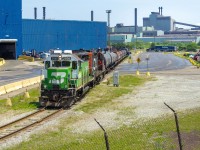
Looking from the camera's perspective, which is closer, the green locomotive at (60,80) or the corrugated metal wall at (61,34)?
the green locomotive at (60,80)

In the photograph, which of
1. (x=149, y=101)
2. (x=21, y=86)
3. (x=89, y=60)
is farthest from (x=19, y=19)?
(x=149, y=101)

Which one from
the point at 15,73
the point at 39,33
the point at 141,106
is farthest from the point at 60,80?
the point at 39,33

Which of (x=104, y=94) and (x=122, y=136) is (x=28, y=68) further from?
(x=122, y=136)

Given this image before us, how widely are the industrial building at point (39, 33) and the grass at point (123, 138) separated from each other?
65.0 meters

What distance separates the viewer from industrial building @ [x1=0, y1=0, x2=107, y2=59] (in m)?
82.4

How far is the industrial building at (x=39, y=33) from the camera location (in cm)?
8244

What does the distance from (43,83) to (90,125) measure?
6.73m

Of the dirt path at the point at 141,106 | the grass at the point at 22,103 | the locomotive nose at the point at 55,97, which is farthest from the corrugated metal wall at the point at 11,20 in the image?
the locomotive nose at the point at 55,97

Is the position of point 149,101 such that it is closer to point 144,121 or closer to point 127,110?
point 127,110

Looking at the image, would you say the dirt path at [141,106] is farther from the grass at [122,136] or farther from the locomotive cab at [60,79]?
the locomotive cab at [60,79]

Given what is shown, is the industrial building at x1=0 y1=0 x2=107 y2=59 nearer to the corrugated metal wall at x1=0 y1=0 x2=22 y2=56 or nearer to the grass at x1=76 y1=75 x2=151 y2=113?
the corrugated metal wall at x1=0 y1=0 x2=22 y2=56

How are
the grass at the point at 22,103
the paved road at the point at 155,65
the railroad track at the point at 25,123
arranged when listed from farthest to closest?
1. the paved road at the point at 155,65
2. the grass at the point at 22,103
3. the railroad track at the point at 25,123

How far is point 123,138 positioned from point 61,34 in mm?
97851

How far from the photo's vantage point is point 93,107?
26.5 meters
